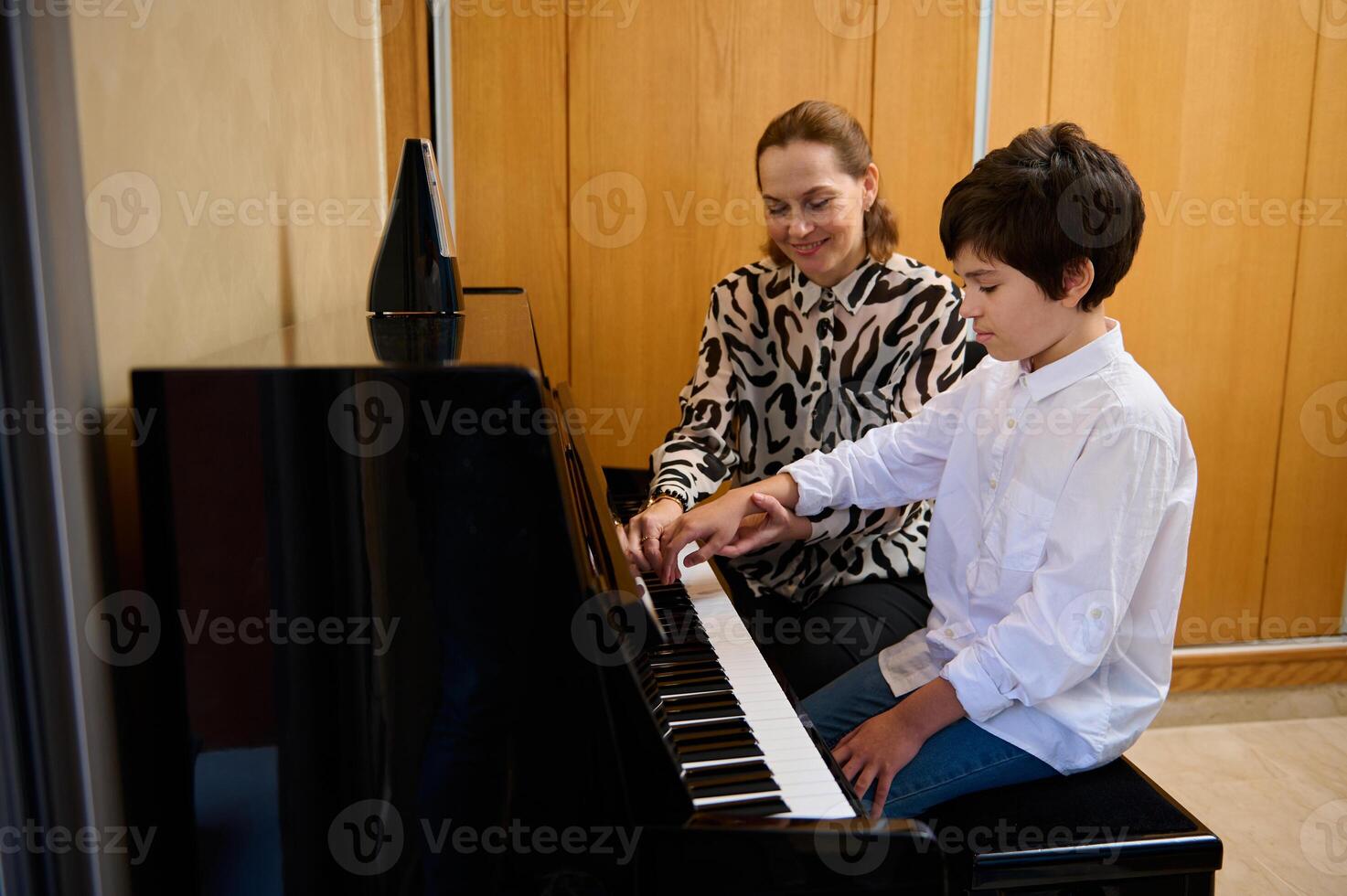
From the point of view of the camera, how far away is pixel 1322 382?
276cm

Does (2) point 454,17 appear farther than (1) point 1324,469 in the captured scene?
No

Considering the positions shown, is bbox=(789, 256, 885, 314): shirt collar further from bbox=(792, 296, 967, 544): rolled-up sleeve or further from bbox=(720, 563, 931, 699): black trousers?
bbox=(720, 563, 931, 699): black trousers

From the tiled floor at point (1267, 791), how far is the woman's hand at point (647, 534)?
55.0 inches

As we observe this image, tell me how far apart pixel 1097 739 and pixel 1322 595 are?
209 cm

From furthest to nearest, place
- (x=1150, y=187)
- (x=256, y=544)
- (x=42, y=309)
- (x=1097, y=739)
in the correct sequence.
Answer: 1. (x=1150, y=187)
2. (x=1097, y=739)
3. (x=256, y=544)
4. (x=42, y=309)

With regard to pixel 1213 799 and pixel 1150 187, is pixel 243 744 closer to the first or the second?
pixel 1213 799

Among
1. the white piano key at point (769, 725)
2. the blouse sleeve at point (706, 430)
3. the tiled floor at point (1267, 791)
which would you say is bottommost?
the tiled floor at point (1267, 791)

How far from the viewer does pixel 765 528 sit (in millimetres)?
1530

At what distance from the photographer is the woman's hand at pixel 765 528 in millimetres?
1493

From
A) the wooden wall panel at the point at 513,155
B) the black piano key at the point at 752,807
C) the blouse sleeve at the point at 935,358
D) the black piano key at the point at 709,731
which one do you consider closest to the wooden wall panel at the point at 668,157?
the wooden wall panel at the point at 513,155

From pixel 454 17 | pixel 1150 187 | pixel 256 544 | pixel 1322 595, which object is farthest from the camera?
pixel 1322 595

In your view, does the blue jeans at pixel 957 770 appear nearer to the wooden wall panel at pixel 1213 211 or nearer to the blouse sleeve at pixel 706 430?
the blouse sleeve at pixel 706 430

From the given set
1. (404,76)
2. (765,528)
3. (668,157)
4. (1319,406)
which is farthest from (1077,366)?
(1319,406)

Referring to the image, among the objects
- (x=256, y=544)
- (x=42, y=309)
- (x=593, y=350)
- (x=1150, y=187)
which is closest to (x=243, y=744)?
(x=256, y=544)
